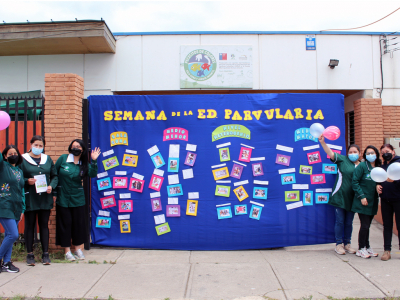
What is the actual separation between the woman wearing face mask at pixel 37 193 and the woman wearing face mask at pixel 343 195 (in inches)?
173

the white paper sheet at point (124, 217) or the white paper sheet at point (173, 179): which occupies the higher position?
the white paper sheet at point (173, 179)

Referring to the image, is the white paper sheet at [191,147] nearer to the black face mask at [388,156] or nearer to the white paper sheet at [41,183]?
the white paper sheet at [41,183]

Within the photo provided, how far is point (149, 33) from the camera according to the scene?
29.0 feet

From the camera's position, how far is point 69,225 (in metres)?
4.87

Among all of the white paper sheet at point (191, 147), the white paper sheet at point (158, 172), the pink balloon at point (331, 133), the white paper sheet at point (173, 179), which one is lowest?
the white paper sheet at point (173, 179)

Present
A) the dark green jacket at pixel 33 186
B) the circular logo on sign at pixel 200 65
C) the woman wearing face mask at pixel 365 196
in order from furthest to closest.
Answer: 1. the circular logo on sign at pixel 200 65
2. the woman wearing face mask at pixel 365 196
3. the dark green jacket at pixel 33 186

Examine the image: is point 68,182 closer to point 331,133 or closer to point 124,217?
point 124,217

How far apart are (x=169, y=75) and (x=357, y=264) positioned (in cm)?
669

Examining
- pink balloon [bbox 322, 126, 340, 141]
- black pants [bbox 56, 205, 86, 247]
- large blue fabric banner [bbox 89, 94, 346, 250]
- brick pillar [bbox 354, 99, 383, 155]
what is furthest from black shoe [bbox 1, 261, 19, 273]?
brick pillar [bbox 354, 99, 383, 155]

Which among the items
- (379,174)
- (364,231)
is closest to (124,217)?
(364,231)

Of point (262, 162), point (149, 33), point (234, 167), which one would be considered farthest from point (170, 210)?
point (149, 33)

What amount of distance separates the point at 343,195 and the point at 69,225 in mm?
4483

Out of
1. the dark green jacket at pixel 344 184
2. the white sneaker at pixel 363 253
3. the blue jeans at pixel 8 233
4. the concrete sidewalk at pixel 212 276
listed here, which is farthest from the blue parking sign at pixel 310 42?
the blue jeans at pixel 8 233

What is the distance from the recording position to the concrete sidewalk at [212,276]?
145 inches
